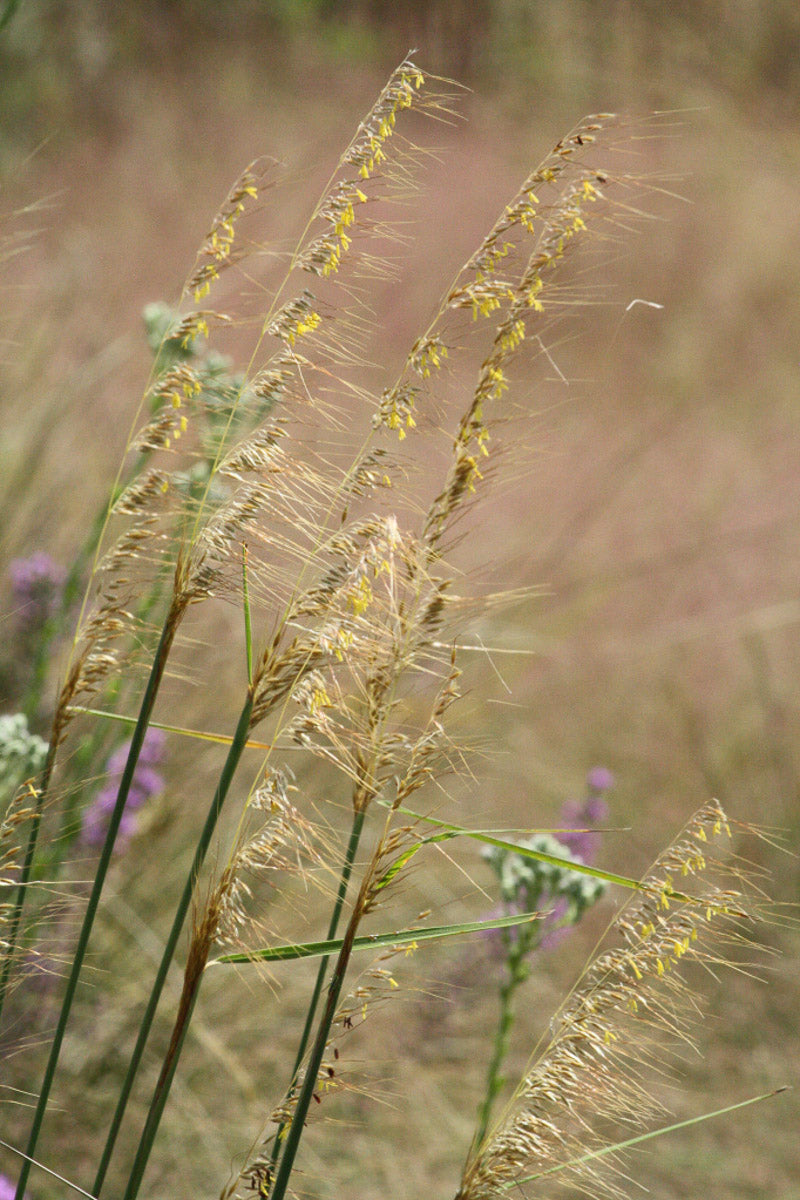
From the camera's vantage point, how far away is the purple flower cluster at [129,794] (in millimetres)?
1220

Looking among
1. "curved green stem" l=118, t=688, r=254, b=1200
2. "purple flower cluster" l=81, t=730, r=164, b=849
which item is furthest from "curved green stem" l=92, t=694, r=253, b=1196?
"purple flower cluster" l=81, t=730, r=164, b=849

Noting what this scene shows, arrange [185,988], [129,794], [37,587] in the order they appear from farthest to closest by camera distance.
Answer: [37,587], [129,794], [185,988]

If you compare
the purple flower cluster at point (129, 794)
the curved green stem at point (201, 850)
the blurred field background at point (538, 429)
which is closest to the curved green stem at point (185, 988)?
the curved green stem at point (201, 850)

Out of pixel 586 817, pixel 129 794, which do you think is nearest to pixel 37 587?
pixel 129 794

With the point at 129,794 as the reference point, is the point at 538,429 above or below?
above

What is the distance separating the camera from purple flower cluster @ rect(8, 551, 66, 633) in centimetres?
133

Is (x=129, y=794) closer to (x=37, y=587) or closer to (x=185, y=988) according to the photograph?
(x=37, y=587)

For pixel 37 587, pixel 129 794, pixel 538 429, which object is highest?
pixel 538 429

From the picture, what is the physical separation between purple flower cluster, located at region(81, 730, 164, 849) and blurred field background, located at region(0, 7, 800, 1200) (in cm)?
18

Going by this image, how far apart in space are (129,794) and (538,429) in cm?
82

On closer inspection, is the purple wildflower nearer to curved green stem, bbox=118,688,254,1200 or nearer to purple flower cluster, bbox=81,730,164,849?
purple flower cluster, bbox=81,730,164,849

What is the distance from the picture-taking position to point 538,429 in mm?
567

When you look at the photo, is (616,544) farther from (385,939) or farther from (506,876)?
(385,939)

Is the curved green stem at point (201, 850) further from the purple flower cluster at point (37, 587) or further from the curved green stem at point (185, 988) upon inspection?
the purple flower cluster at point (37, 587)
